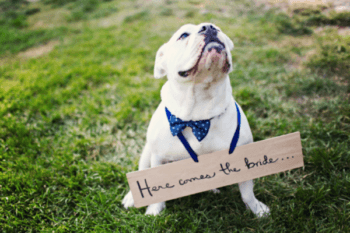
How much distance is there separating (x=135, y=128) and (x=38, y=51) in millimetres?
3905

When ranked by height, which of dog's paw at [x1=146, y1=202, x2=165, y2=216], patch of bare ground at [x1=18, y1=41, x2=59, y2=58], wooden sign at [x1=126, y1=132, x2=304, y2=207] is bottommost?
dog's paw at [x1=146, y1=202, x2=165, y2=216]

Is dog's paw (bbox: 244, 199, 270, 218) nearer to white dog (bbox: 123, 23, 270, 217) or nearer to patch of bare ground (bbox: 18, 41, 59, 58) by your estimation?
white dog (bbox: 123, 23, 270, 217)

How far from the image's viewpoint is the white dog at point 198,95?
1.29 meters

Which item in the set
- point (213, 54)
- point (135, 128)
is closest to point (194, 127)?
point (213, 54)

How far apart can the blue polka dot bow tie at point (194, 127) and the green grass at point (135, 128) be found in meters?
0.72

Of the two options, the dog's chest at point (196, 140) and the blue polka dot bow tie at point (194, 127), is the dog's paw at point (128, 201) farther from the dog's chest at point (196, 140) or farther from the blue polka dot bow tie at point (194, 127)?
the blue polka dot bow tie at point (194, 127)

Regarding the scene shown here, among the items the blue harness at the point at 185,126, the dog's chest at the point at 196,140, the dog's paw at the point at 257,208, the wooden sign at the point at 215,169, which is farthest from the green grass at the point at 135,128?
the blue harness at the point at 185,126

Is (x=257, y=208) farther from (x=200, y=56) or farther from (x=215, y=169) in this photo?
(x=200, y=56)

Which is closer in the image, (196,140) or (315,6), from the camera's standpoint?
(196,140)

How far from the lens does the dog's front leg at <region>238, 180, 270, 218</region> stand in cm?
171

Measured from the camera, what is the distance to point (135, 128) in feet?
9.32

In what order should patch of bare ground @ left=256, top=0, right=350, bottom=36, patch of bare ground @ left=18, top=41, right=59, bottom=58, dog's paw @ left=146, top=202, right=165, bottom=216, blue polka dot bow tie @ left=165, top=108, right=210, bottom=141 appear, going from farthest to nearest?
1. patch of bare ground @ left=18, top=41, right=59, bottom=58
2. patch of bare ground @ left=256, top=0, right=350, bottom=36
3. dog's paw @ left=146, top=202, right=165, bottom=216
4. blue polka dot bow tie @ left=165, top=108, right=210, bottom=141

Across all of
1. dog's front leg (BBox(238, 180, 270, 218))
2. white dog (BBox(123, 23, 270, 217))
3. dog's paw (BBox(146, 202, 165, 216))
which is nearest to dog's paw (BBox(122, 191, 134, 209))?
dog's paw (BBox(146, 202, 165, 216))

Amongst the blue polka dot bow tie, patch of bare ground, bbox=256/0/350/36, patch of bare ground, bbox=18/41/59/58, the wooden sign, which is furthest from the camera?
patch of bare ground, bbox=18/41/59/58
